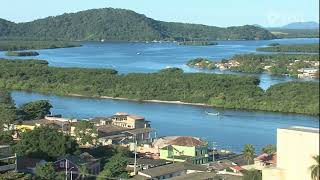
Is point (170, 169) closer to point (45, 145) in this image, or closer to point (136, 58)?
point (45, 145)

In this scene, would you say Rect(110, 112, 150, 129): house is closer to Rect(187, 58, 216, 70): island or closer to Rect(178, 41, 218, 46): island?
Rect(187, 58, 216, 70): island

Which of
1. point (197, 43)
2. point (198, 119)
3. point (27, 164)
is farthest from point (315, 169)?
point (197, 43)

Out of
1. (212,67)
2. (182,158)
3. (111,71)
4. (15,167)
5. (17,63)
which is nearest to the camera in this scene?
(15,167)

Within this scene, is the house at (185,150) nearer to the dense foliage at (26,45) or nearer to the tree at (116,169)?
the tree at (116,169)

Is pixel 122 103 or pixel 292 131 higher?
pixel 292 131

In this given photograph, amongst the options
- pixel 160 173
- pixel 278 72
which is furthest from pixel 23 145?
pixel 278 72

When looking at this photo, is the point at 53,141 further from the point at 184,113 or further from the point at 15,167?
the point at 184,113

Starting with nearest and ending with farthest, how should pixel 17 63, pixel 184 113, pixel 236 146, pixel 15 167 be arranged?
pixel 15 167
pixel 236 146
pixel 184 113
pixel 17 63

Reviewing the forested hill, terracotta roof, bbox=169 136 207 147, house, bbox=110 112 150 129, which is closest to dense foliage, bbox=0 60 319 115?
house, bbox=110 112 150 129
